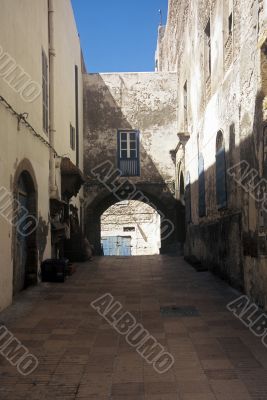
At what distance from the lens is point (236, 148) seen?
8781 mm

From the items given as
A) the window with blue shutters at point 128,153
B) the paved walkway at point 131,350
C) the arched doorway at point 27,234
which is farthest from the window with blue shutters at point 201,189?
the window with blue shutters at point 128,153

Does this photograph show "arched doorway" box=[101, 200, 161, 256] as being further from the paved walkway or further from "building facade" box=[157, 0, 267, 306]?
the paved walkway

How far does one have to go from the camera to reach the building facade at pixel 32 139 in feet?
24.6

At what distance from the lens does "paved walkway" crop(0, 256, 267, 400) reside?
393cm

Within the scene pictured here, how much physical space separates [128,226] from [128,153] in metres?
11.3

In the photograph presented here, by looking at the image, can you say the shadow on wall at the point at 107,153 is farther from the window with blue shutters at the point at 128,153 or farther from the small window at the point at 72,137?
the small window at the point at 72,137

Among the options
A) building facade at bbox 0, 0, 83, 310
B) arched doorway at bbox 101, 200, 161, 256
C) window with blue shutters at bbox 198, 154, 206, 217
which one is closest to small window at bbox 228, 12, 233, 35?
window with blue shutters at bbox 198, 154, 206, 217

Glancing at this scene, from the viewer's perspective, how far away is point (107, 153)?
66.2 feet

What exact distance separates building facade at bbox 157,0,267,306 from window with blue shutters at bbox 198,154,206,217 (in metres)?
0.03

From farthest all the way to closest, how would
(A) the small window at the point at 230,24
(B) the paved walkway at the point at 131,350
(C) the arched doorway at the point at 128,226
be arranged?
1. (C) the arched doorway at the point at 128,226
2. (A) the small window at the point at 230,24
3. (B) the paved walkway at the point at 131,350

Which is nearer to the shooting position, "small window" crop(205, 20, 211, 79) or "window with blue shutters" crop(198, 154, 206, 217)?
"small window" crop(205, 20, 211, 79)

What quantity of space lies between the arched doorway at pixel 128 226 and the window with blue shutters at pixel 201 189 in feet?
56.6

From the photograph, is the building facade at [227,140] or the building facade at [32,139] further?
the building facade at [32,139]

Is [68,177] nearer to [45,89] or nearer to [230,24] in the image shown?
[45,89]
